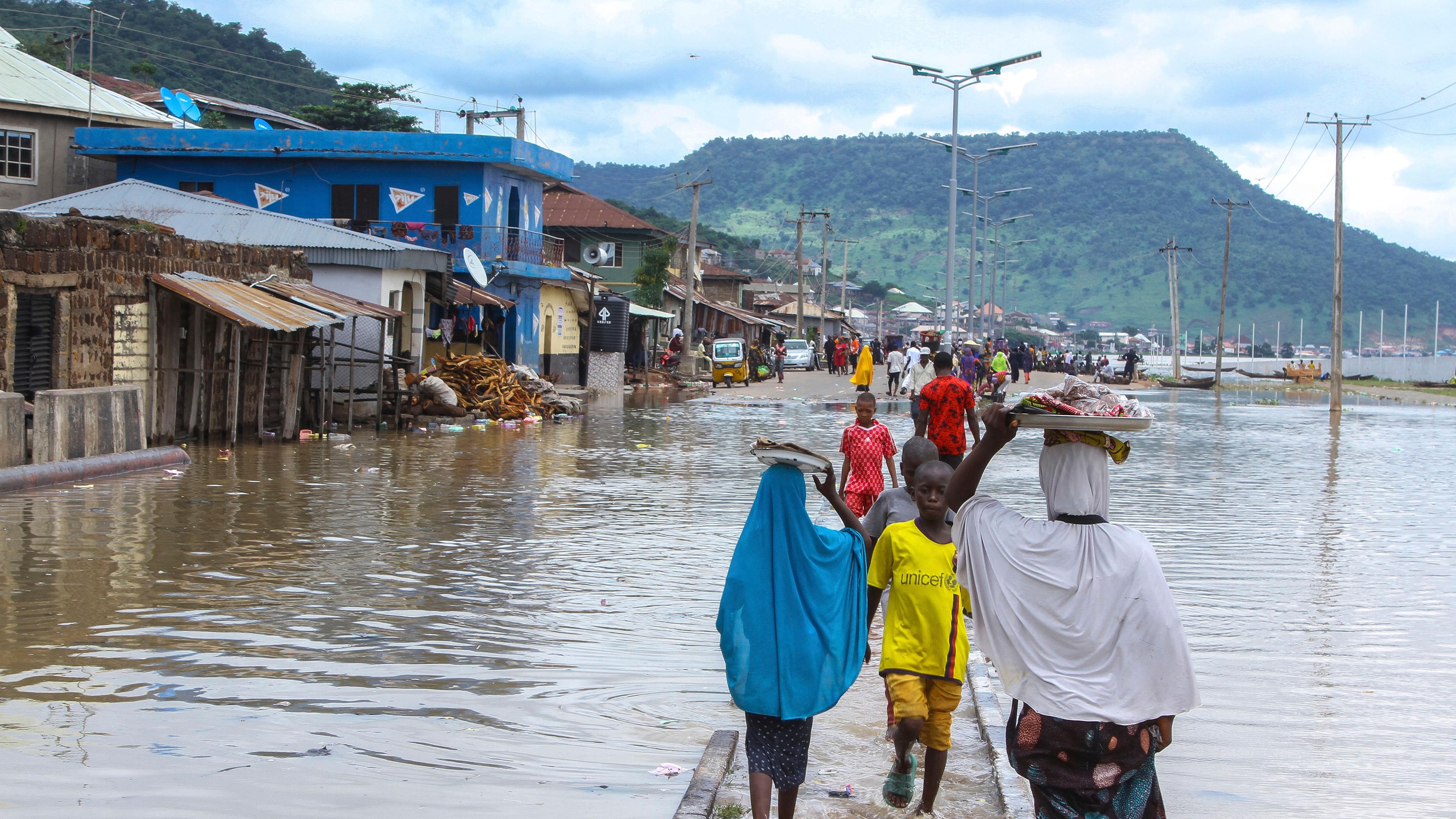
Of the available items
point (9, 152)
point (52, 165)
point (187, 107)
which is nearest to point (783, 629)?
point (9, 152)

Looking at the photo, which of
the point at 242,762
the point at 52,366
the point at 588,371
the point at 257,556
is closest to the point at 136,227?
the point at 52,366

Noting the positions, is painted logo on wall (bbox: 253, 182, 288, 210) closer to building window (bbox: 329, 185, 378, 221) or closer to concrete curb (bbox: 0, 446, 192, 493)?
building window (bbox: 329, 185, 378, 221)

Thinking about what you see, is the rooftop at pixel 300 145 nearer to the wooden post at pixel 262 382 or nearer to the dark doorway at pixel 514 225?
the dark doorway at pixel 514 225

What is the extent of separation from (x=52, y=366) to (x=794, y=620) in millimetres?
14798

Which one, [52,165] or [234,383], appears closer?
[234,383]

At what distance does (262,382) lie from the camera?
64.4 feet

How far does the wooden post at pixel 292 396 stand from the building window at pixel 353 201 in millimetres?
16728

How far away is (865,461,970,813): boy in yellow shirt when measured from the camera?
193 inches

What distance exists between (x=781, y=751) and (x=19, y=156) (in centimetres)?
3673

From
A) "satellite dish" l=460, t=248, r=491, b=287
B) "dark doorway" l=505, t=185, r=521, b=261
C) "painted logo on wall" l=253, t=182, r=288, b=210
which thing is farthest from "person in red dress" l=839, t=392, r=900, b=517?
"painted logo on wall" l=253, t=182, r=288, b=210

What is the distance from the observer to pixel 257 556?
10000mm

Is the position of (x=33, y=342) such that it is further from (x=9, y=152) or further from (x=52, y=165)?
(x=52, y=165)

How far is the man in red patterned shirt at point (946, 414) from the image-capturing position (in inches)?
455

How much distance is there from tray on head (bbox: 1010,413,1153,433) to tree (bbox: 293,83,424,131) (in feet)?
192
